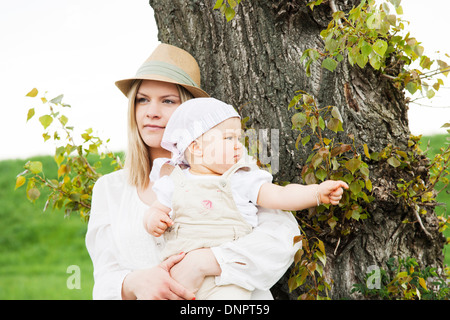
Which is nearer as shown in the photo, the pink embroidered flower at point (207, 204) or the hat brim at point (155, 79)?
the pink embroidered flower at point (207, 204)

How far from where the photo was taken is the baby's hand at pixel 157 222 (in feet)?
6.40

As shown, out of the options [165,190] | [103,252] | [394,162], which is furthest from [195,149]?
[394,162]

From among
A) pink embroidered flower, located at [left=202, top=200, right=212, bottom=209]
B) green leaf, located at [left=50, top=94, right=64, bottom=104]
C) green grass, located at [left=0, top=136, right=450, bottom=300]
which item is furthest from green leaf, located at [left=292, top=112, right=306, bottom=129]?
green grass, located at [left=0, top=136, right=450, bottom=300]

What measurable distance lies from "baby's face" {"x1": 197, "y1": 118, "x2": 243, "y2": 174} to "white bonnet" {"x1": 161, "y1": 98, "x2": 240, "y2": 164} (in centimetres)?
3

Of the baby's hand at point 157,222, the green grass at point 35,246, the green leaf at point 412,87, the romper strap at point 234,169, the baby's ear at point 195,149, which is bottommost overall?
the green grass at point 35,246

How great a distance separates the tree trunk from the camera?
250 centimetres

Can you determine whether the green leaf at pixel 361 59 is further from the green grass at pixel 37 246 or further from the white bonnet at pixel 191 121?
the green grass at pixel 37 246

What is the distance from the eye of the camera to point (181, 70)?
2432 millimetres

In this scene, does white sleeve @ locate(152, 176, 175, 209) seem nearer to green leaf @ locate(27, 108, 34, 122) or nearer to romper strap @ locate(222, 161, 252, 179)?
romper strap @ locate(222, 161, 252, 179)

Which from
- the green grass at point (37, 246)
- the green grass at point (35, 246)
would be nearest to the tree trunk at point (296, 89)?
the green grass at point (37, 246)

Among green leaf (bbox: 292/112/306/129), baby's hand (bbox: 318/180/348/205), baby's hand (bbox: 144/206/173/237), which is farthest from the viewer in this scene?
green leaf (bbox: 292/112/306/129)

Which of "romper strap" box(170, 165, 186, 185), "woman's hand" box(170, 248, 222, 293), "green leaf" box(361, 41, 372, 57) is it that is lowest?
"woman's hand" box(170, 248, 222, 293)
